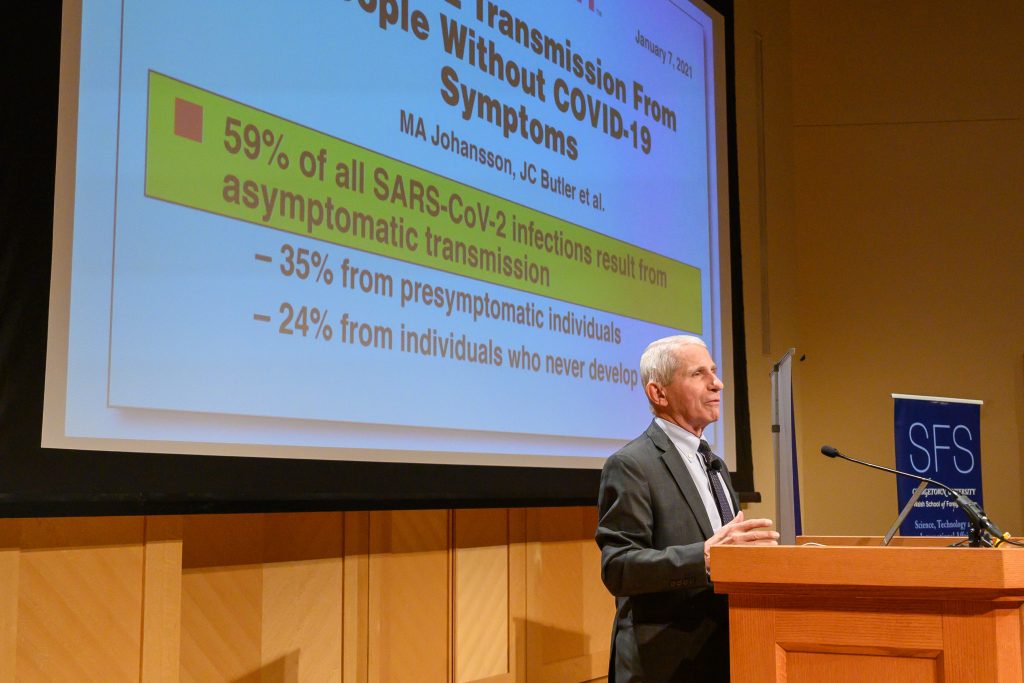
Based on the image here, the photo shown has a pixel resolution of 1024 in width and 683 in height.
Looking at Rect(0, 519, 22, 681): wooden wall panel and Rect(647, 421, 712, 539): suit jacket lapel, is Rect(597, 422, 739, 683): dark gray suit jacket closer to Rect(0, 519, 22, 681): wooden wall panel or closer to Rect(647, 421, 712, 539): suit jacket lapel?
Rect(647, 421, 712, 539): suit jacket lapel

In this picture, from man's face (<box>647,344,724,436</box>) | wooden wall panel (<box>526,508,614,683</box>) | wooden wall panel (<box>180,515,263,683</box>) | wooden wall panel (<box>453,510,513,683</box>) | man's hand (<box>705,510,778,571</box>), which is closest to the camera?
man's hand (<box>705,510,778,571</box>)

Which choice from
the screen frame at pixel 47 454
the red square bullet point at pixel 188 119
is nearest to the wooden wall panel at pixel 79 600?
the screen frame at pixel 47 454

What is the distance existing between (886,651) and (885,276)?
Result: 502cm

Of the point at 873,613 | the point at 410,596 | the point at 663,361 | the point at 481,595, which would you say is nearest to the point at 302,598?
the point at 410,596

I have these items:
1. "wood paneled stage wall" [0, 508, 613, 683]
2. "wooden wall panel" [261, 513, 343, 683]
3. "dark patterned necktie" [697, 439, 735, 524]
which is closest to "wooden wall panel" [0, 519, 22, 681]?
"wood paneled stage wall" [0, 508, 613, 683]

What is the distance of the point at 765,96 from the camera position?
6301mm

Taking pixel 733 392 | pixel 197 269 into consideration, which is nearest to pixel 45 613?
pixel 197 269

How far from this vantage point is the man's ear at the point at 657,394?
2498 mm

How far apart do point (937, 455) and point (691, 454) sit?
11.3ft

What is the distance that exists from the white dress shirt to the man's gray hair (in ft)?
0.32

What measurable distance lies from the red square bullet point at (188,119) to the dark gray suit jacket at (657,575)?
1.16 m

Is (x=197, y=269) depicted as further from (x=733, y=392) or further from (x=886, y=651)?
(x=733, y=392)

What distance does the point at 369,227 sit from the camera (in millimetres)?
2824

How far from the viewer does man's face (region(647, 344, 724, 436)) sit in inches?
97.1
